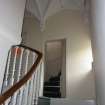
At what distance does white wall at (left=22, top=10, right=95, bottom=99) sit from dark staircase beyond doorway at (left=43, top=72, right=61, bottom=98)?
1.26ft

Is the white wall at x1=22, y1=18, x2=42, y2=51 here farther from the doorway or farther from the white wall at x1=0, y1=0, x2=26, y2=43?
the white wall at x1=0, y1=0, x2=26, y2=43

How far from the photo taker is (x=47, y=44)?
712cm

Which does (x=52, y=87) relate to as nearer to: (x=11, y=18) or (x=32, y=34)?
(x=32, y=34)

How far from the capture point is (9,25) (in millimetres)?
3201

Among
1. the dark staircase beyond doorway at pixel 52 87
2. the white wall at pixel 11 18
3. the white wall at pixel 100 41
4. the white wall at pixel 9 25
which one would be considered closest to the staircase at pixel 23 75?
the white wall at pixel 9 25

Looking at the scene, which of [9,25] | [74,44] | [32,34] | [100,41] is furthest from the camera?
[32,34]

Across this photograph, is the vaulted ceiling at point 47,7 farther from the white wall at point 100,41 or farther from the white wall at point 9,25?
the white wall at point 100,41

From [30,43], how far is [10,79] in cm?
430

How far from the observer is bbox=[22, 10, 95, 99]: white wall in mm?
5816

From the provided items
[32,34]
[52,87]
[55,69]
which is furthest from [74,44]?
[32,34]

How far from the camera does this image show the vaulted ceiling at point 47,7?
6738mm

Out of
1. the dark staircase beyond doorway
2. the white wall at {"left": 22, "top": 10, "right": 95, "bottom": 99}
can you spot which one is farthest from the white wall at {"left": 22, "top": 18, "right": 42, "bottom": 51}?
the dark staircase beyond doorway

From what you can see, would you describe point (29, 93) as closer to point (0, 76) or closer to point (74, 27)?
point (0, 76)

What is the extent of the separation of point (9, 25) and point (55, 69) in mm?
3984
